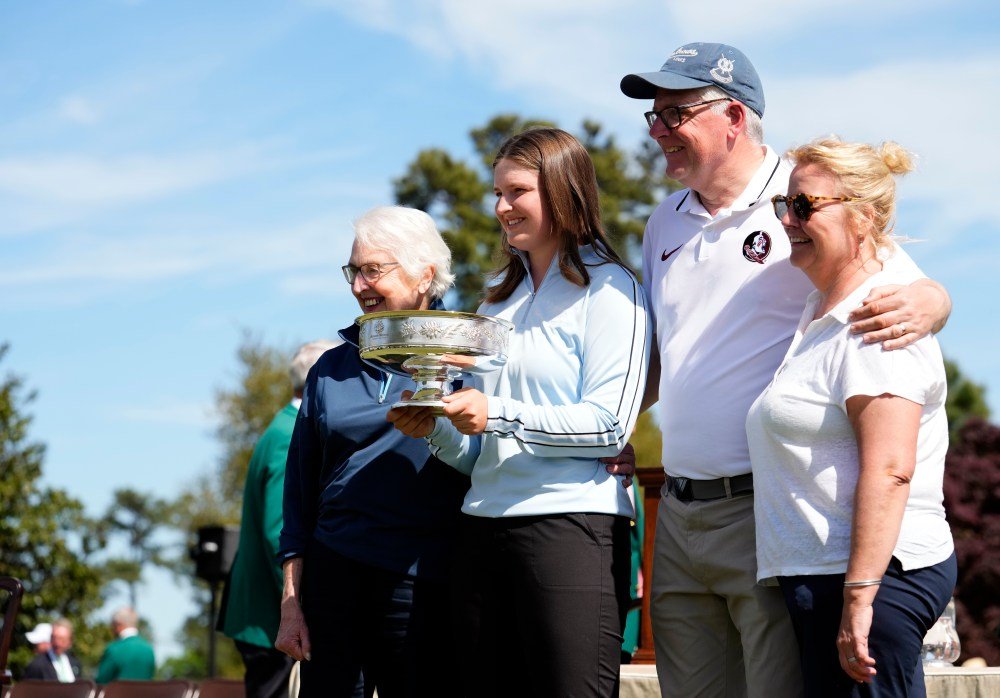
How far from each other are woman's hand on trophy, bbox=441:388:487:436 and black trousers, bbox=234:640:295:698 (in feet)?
8.09

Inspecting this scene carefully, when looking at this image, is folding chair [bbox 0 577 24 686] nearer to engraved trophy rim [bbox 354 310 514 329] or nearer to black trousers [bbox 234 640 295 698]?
black trousers [bbox 234 640 295 698]

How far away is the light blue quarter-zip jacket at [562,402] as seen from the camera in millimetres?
2664

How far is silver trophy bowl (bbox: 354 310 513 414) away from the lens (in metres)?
2.64

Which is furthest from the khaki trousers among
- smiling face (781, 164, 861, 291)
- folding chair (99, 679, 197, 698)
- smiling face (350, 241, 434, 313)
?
folding chair (99, 679, 197, 698)

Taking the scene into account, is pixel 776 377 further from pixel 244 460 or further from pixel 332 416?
pixel 244 460

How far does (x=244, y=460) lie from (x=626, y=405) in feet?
76.2

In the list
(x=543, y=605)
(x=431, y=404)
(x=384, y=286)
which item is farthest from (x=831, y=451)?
(x=384, y=286)

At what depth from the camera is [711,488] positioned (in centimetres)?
274

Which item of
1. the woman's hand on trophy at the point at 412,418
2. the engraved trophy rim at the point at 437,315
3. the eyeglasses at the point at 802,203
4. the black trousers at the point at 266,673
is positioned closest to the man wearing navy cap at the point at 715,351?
the eyeglasses at the point at 802,203

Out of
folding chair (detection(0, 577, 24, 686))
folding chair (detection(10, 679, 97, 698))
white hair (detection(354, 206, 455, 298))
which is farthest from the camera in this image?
folding chair (detection(10, 679, 97, 698))

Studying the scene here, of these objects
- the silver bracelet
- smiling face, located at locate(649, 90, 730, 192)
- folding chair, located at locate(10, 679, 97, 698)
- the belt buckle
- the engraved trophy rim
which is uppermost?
smiling face, located at locate(649, 90, 730, 192)

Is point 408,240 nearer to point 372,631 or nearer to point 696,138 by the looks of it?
point 696,138

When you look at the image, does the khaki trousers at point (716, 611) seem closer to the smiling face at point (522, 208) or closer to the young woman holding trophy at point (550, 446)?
the young woman holding trophy at point (550, 446)

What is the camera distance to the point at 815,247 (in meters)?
2.57
